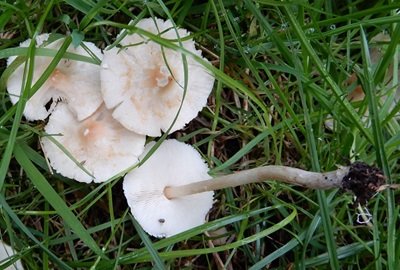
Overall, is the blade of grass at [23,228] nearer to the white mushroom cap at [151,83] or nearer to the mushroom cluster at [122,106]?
the mushroom cluster at [122,106]

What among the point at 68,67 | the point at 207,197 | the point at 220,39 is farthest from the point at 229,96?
the point at 68,67

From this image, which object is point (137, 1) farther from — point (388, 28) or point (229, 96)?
point (388, 28)

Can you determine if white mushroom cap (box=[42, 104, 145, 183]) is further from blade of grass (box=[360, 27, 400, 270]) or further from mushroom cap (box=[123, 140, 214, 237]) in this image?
blade of grass (box=[360, 27, 400, 270])

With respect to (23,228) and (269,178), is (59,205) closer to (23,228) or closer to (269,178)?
(23,228)

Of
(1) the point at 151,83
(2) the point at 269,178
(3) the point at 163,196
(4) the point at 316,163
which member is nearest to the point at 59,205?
(3) the point at 163,196

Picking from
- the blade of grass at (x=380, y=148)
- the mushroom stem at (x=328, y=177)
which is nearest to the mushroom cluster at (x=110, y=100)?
the mushroom stem at (x=328, y=177)
